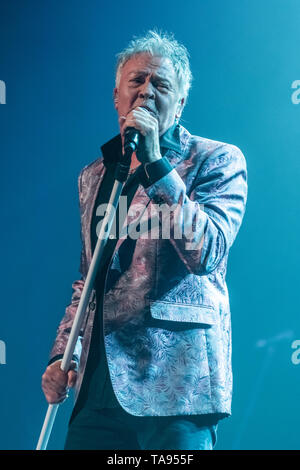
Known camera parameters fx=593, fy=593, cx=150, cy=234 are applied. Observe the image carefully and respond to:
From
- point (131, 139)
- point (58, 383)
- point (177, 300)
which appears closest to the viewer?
point (131, 139)

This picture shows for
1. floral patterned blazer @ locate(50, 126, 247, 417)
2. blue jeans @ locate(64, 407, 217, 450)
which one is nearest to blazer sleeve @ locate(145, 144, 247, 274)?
floral patterned blazer @ locate(50, 126, 247, 417)

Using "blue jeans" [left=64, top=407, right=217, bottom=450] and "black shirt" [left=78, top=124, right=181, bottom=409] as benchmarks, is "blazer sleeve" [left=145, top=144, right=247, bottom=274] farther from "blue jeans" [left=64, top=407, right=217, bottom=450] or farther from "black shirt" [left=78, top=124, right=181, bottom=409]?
"blue jeans" [left=64, top=407, right=217, bottom=450]

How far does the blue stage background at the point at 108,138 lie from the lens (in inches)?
70.8

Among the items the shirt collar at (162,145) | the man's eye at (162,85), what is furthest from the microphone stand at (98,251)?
the man's eye at (162,85)

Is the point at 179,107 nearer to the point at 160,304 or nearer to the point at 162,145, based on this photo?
the point at 162,145

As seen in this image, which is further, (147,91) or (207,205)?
(147,91)

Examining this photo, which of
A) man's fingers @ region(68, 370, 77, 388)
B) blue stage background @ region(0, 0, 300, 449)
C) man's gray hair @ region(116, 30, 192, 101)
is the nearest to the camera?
man's fingers @ region(68, 370, 77, 388)

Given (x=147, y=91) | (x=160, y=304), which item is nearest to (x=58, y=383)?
(x=160, y=304)

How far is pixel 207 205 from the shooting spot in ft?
4.32

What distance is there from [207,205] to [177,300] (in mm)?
221

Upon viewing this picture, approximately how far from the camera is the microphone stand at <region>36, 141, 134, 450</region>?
1.21 meters

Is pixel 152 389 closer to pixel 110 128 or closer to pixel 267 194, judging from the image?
pixel 267 194

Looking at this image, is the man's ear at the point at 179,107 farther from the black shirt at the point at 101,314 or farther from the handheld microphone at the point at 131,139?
the handheld microphone at the point at 131,139

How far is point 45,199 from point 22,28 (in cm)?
59
